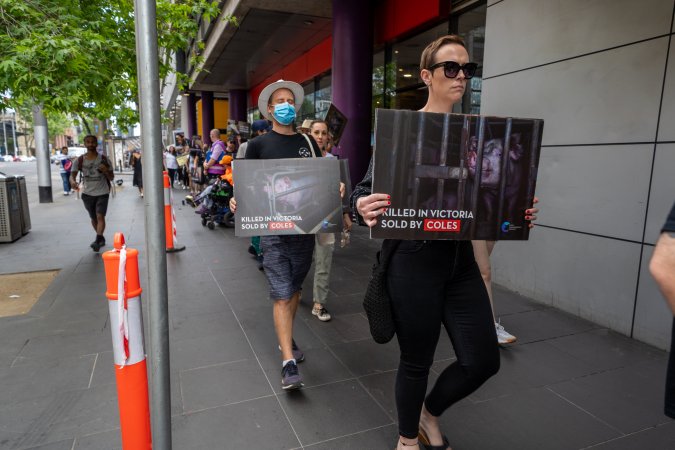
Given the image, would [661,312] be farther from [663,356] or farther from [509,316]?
[509,316]

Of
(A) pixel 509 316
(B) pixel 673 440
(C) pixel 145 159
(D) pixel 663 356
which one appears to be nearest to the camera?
(C) pixel 145 159

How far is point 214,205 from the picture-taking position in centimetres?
989

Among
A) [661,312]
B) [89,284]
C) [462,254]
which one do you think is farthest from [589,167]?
[89,284]

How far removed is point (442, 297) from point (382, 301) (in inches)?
11.2

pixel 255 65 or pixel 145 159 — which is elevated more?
pixel 255 65

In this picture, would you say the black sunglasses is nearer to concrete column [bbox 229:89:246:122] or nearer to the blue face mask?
the blue face mask

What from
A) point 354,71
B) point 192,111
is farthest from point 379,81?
point 192,111

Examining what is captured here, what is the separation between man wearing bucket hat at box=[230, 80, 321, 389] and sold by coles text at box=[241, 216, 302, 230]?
201mm

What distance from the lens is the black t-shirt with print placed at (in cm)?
323

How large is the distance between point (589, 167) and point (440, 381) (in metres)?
3.18

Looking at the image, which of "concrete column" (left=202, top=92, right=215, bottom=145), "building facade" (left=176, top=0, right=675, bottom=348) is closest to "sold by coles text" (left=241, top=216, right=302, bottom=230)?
"building facade" (left=176, top=0, right=675, bottom=348)

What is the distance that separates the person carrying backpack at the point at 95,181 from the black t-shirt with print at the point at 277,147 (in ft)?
16.4

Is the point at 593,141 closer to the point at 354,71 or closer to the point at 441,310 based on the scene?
the point at 441,310

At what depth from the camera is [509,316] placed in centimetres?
457
